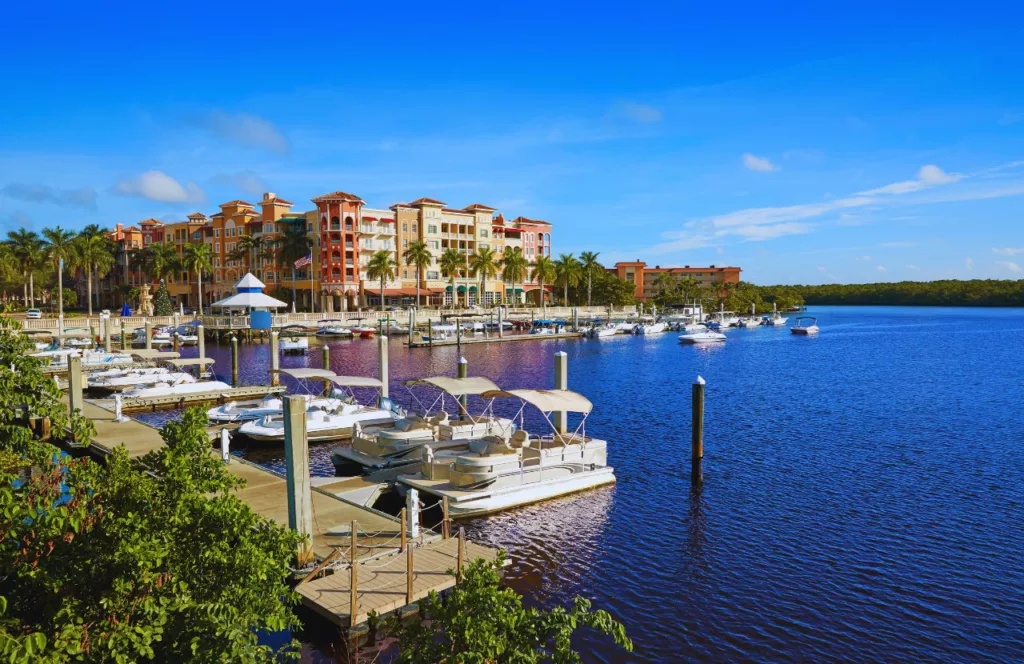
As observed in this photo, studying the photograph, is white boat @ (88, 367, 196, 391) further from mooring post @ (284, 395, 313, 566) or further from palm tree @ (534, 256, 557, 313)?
palm tree @ (534, 256, 557, 313)

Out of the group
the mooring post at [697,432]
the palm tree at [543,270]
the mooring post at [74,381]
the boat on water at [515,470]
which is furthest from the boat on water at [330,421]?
the palm tree at [543,270]

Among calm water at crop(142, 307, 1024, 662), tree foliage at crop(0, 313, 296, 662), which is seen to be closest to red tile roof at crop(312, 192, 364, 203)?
calm water at crop(142, 307, 1024, 662)

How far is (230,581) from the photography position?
314 inches

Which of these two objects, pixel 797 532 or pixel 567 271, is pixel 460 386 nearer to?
pixel 797 532

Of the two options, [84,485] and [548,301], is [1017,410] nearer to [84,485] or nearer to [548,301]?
[84,485]

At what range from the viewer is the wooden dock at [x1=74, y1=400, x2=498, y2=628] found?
1451 centimetres

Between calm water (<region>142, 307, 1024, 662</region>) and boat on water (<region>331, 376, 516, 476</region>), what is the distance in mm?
1597

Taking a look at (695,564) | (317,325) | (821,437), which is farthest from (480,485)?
(317,325)

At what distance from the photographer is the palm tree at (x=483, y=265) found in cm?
12544

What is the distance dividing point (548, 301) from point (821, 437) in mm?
118606

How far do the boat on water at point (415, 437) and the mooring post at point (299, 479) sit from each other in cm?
876

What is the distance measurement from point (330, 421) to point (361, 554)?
16202mm

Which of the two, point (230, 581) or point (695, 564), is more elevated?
point (230, 581)

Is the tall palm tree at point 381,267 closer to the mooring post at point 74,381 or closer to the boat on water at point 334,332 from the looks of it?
the boat on water at point 334,332
